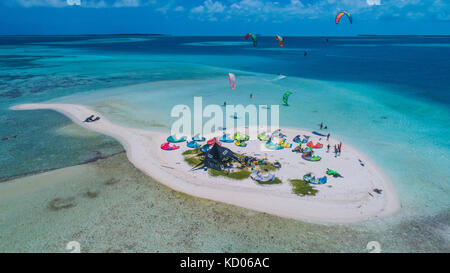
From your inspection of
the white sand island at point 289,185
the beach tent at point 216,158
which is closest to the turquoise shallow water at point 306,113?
the white sand island at point 289,185

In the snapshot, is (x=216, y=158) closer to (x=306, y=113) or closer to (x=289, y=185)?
(x=289, y=185)

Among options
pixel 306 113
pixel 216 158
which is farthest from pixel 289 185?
pixel 306 113

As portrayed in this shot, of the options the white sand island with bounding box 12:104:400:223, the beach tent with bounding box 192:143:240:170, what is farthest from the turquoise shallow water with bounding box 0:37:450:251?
the beach tent with bounding box 192:143:240:170

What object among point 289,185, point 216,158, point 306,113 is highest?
point 306,113

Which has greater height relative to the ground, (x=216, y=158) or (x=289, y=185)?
(x=216, y=158)

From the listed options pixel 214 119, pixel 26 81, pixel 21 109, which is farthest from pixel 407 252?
pixel 26 81

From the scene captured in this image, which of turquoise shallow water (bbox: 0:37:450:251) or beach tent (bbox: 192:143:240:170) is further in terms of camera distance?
beach tent (bbox: 192:143:240:170)

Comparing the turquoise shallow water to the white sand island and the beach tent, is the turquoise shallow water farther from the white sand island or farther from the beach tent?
the beach tent

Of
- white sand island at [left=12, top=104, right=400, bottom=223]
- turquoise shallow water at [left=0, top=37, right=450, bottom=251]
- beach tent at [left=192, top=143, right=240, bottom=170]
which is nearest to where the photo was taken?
white sand island at [left=12, top=104, right=400, bottom=223]
